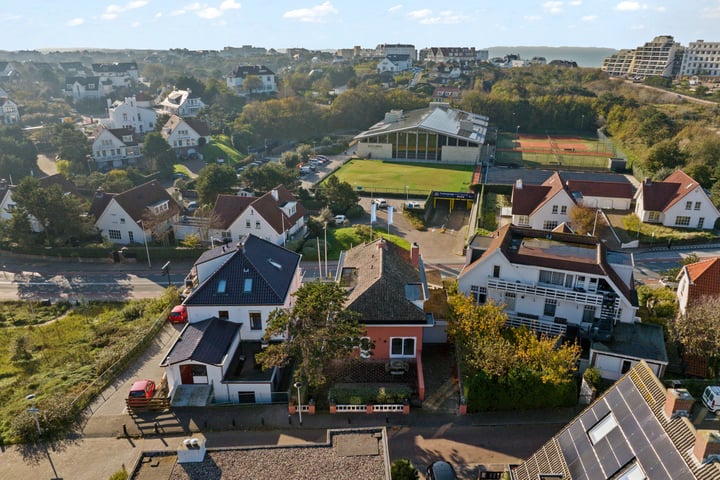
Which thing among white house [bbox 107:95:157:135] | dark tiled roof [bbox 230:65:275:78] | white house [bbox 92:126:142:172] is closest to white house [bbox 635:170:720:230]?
white house [bbox 92:126:142:172]

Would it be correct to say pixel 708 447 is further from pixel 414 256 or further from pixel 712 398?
pixel 414 256

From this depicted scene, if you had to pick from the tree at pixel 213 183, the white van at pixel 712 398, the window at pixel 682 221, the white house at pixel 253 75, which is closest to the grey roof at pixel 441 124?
the tree at pixel 213 183

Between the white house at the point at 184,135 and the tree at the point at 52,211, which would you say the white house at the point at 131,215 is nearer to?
the tree at the point at 52,211

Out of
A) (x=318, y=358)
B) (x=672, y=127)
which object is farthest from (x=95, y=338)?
(x=672, y=127)

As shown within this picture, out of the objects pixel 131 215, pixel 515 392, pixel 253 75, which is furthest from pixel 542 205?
pixel 253 75

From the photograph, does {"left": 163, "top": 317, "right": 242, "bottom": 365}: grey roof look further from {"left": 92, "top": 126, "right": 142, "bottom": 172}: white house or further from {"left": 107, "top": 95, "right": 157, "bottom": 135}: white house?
{"left": 107, "top": 95, "right": 157, "bottom": 135}: white house
